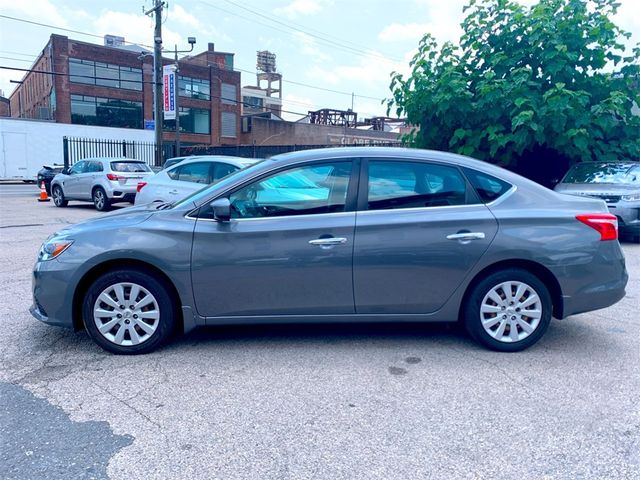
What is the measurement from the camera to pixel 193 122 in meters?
48.2

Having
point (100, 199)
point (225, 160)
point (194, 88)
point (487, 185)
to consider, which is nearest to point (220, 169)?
point (225, 160)

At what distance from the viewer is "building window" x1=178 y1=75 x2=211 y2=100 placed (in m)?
46.7

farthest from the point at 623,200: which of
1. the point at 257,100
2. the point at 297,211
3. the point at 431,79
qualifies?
the point at 257,100

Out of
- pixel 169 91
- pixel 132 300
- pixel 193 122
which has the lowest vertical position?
pixel 132 300

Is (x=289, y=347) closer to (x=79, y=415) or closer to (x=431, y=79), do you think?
(x=79, y=415)

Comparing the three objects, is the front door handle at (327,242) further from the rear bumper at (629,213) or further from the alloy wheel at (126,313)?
the rear bumper at (629,213)

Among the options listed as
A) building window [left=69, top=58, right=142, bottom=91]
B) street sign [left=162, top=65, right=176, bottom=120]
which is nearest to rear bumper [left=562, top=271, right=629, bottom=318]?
street sign [left=162, top=65, right=176, bottom=120]

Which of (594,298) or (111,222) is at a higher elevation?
(111,222)

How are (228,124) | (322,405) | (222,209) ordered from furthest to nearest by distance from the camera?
1. (228,124)
2. (222,209)
3. (322,405)

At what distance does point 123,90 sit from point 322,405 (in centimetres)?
4523

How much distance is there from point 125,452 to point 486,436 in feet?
6.71

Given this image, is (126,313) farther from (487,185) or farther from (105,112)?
(105,112)

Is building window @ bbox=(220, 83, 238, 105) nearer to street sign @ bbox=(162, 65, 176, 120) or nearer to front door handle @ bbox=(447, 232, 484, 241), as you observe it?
street sign @ bbox=(162, 65, 176, 120)

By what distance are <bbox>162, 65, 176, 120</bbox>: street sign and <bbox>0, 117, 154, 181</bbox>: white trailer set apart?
12434mm
